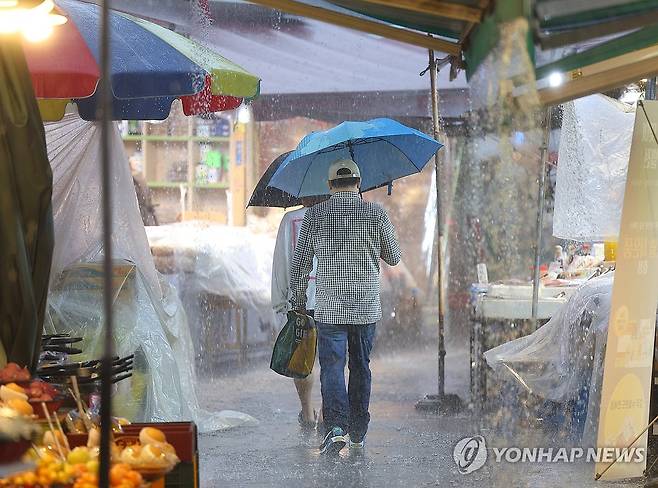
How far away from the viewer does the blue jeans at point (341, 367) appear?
23.0 ft

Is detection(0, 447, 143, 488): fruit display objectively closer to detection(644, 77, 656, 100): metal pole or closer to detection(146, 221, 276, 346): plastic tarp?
detection(644, 77, 656, 100): metal pole

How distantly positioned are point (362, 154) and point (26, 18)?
4.76 m

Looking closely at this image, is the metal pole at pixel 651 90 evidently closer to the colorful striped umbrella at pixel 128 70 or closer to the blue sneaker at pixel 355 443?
the colorful striped umbrella at pixel 128 70

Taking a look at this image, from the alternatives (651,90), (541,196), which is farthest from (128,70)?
(651,90)

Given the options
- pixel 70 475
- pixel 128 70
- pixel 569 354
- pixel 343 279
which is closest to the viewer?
pixel 70 475

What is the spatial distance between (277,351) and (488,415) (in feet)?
6.01

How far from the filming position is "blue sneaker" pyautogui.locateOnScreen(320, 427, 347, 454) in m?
7.00

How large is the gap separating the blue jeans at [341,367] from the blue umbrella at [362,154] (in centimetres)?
132

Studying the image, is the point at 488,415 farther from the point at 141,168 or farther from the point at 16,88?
the point at 141,168

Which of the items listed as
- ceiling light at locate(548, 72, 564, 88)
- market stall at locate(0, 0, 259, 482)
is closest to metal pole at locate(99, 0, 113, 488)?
market stall at locate(0, 0, 259, 482)

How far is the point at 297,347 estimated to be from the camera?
7102 mm

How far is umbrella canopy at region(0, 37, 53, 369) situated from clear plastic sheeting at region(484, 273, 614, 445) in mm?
3912

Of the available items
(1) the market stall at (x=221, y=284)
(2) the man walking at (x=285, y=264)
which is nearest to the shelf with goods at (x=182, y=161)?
(1) the market stall at (x=221, y=284)

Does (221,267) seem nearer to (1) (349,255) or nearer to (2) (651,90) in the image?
(1) (349,255)
